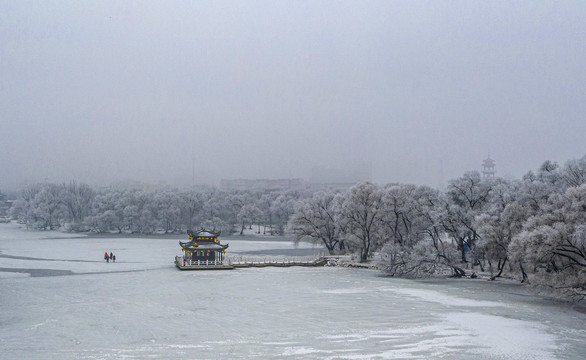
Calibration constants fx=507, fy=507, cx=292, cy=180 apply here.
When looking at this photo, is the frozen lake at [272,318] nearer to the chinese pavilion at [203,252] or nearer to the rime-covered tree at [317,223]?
the chinese pavilion at [203,252]

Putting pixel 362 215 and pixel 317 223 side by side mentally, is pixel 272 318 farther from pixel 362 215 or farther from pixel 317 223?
pixel 317 223

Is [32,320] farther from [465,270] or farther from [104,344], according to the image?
[465,270]

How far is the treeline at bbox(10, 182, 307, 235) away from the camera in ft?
357

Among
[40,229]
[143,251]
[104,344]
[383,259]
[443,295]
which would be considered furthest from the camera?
[40,229]

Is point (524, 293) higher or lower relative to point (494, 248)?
lower

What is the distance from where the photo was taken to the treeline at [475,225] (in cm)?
3225

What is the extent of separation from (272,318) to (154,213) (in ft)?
296

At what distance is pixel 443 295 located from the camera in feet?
117

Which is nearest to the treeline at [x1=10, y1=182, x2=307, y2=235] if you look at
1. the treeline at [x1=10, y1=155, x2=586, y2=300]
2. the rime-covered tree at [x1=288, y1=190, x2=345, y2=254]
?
the rime-covered tree at [x1=288, y1=190, x2=345, y2=254]

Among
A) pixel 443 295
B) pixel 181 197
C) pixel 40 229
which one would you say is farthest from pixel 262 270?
pixel 40 229

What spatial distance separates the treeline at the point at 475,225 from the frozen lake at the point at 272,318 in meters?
2.93

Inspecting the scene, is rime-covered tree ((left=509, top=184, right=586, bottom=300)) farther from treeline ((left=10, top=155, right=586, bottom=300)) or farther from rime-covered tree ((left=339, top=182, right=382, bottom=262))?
rime-covered tree ((left=339, top=182, right=382, bottom=262))

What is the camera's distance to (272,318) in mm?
28094

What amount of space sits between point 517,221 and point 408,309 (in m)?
14.8
